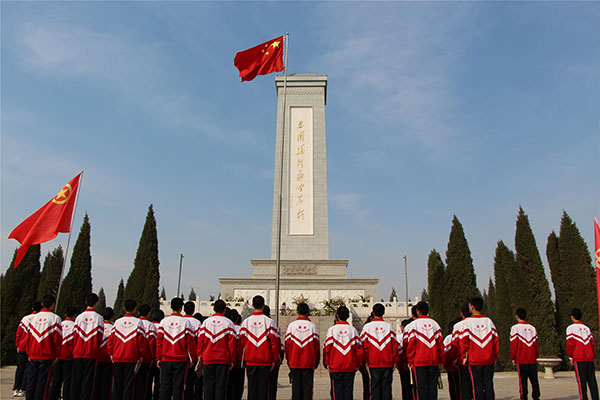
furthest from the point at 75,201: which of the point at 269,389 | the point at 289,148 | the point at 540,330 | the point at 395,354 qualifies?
the point at 289,148

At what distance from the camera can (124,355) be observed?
6.27m

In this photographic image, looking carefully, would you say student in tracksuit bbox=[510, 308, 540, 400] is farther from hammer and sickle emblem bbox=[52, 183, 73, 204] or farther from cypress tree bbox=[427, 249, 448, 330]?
cypress tree bbox=[427, 249, 448, 330]

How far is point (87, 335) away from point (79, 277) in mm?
14496

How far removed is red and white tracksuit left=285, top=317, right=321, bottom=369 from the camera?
564 cm

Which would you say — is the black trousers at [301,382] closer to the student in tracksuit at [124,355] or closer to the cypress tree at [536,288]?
the student in tracksuit at [124,355]

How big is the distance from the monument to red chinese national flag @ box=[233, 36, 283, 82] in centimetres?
1074

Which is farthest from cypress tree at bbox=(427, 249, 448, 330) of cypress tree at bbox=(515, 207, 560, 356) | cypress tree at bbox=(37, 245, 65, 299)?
cypress tree at bbox=(37, 245, 65, 299)

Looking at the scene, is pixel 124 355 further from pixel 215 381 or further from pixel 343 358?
pixel 343 358

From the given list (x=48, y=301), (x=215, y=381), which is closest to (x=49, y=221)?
(x=48, y=301)

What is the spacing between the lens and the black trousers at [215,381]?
18.4 feet

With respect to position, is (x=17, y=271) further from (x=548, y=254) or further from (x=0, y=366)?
(x=548, y=254)

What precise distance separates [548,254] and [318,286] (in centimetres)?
1060

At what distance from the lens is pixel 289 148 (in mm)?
25562

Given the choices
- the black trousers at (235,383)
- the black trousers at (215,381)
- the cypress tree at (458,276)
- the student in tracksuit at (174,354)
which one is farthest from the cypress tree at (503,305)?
the student in tracksuit at (174,354)
